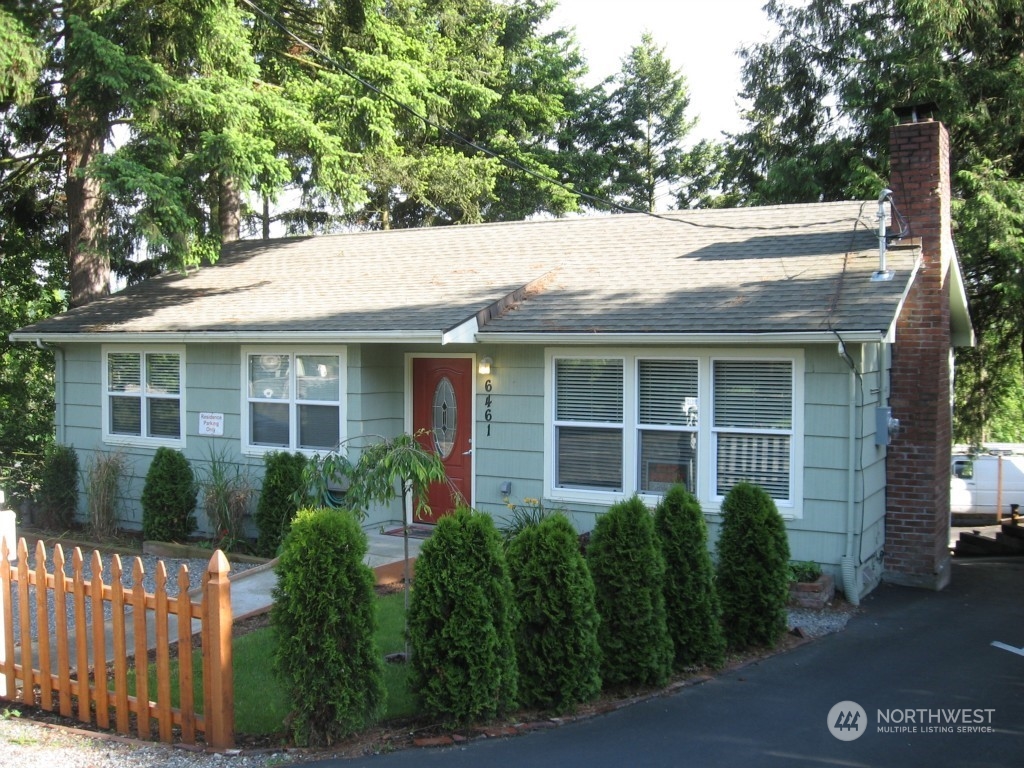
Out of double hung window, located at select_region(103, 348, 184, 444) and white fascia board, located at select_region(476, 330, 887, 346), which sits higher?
white fascia board, located at select_region(476, 330, 887, 346)

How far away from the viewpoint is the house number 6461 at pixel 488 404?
1038 cm

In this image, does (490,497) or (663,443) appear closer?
(663,443)

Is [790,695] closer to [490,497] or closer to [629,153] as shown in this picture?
[490,497]

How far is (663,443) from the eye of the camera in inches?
372

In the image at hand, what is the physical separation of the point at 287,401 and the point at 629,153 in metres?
24.7

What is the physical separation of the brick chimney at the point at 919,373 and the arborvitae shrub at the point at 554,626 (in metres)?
5.43

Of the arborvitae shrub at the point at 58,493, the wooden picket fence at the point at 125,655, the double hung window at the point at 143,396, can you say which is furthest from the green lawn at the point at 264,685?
the arborvitae shrub at the point at 58,493

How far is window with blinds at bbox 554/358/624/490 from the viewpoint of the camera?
9.67 m

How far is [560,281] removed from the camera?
11109 millimetres

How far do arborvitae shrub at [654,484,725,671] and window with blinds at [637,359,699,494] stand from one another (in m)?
2.70

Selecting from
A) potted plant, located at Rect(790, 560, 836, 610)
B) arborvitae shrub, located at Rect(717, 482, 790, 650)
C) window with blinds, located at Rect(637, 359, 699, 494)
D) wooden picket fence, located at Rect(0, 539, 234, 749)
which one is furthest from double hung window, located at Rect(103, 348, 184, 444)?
potted plant, located at Rect(790, 560, 836, 610)

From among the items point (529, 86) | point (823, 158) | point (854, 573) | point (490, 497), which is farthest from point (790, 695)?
point (529, 86)
